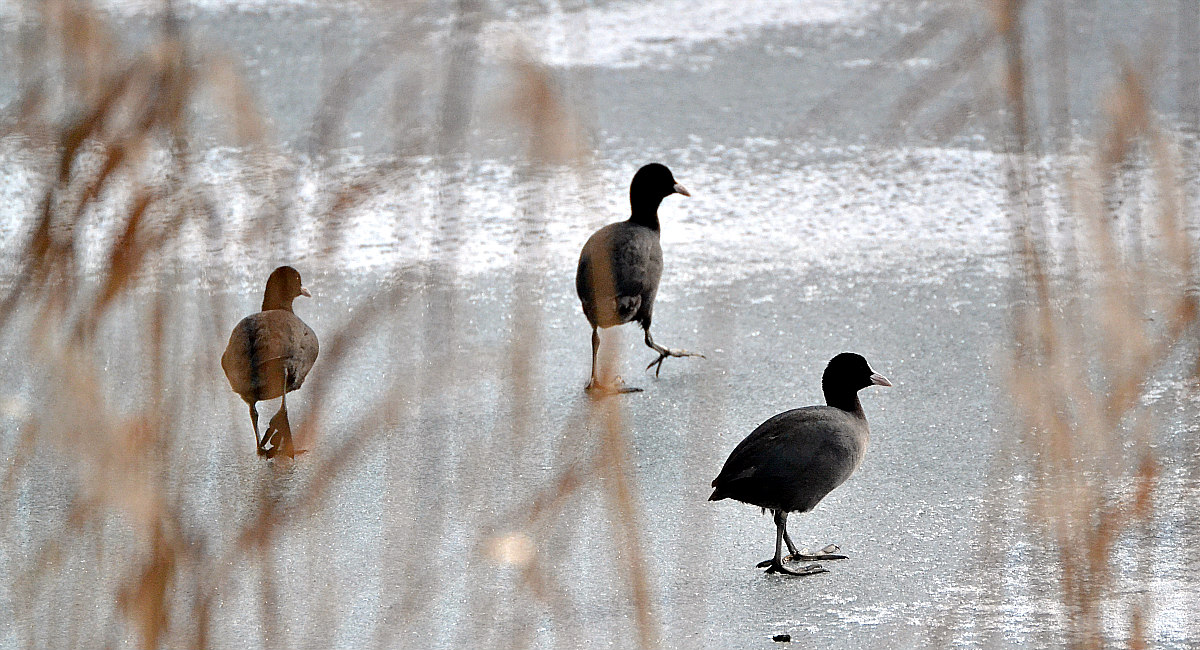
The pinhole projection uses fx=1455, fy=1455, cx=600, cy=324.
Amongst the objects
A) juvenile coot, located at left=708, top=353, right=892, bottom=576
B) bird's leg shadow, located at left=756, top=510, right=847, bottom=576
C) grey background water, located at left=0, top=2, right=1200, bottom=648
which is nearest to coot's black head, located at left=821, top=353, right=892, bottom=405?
juvenile coot, located at left=708, top=353, right=892, bottom=576

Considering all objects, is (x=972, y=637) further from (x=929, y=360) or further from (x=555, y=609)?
(x=929, y=360)

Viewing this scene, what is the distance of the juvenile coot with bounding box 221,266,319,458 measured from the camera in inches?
159

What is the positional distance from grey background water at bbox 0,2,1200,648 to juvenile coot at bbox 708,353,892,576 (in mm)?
143

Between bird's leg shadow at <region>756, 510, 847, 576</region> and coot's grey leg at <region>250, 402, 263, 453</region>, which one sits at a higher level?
coot's grey leg at <region>250, 402, 263, 453</region>

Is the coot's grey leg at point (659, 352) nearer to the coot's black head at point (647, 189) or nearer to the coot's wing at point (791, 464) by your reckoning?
the coot's black head at point (647, 189)

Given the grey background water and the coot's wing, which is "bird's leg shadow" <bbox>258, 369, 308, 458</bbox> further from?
the coot's wing

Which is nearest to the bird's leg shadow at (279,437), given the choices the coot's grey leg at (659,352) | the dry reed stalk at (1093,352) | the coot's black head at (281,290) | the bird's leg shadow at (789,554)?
the coot's black head at (281,290)

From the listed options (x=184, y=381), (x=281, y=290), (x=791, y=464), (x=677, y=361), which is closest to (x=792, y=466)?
(x=791, y=464)

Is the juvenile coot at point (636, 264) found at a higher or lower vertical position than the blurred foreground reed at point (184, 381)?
higher

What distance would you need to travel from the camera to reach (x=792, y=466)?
3.44 meters

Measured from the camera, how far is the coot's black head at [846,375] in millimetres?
3795

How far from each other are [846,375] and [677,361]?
133cm

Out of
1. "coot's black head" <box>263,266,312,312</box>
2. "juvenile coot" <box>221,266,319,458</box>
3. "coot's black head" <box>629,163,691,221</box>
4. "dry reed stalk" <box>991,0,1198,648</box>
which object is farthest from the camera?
"coot's black head" <box>629,163,691,221</box>

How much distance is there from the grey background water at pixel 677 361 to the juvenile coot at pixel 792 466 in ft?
0.47
